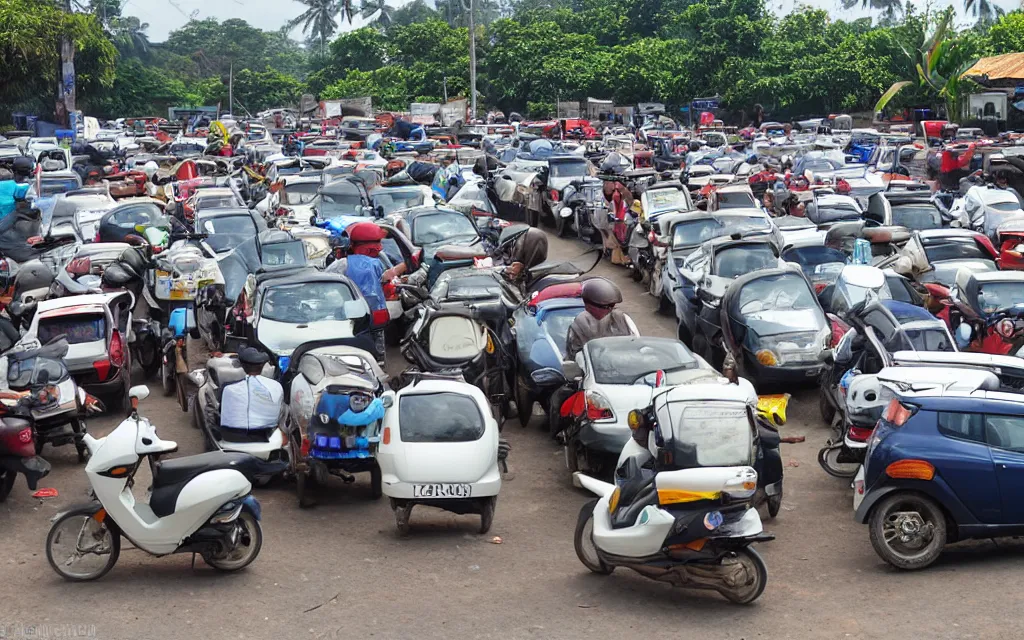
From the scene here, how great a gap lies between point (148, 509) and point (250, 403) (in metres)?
3.29

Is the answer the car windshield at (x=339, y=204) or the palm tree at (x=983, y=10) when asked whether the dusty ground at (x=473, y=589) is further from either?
the palm tree at (x=983, y=10)

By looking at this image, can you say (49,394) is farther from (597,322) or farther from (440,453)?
(597,322)

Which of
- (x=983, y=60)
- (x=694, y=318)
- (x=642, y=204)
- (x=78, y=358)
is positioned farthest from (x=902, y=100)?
(x=78, y=358)

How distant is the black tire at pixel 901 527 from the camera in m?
10.3

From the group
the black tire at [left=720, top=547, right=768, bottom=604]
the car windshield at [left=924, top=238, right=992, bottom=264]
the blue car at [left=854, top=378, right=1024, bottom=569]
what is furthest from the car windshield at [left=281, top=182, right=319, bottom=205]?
the black tire at [left=720, top=547, right=768, bottom=604]

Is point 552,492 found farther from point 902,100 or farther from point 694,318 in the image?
point 902,100

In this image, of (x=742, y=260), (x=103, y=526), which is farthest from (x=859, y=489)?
(x=742, y=260)

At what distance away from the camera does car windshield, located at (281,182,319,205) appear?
2870 centimetres

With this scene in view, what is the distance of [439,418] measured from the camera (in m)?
11.9

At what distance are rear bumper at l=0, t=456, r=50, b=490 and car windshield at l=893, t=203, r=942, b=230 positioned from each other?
16.3m

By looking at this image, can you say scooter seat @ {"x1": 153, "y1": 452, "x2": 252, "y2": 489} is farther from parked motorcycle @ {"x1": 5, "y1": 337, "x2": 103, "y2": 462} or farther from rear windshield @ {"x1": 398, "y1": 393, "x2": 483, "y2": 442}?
parked motorcycle @ {"x1": 5, "y1": 337, "x2": 103, "y2": 462}

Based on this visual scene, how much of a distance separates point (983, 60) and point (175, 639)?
190ft

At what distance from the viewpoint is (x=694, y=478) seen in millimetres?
9328

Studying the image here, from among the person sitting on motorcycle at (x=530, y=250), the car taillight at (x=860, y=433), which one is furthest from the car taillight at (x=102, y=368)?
the car taillight at (x=860, y=433)
